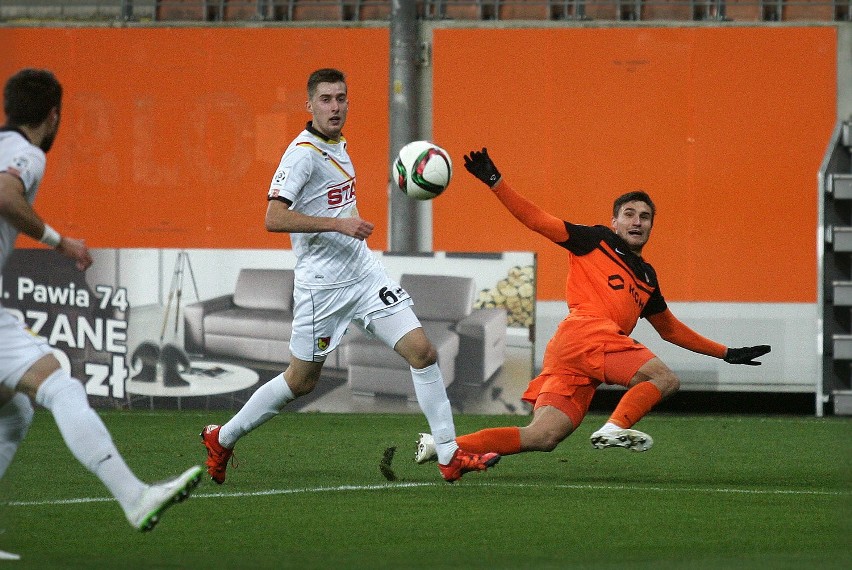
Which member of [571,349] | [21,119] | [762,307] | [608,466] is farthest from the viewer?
[762,307]

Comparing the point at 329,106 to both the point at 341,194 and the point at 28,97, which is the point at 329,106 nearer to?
the point at 341,194

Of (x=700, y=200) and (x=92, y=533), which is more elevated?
(x=700, y=200)

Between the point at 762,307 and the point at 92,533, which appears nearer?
the point at 92,533

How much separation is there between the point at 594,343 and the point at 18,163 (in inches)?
125

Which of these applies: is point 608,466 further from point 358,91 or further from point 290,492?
point 358,91

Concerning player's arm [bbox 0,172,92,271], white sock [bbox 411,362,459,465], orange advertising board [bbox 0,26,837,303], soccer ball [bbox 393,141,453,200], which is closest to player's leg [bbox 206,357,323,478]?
white sock [bbox 411,362,459,465]

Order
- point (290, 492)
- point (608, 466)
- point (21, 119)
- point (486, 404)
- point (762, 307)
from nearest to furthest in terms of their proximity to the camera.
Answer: point (21, 119) < point (290, 492) < point (608, 466) < point (486, 404) < point (762, 307)

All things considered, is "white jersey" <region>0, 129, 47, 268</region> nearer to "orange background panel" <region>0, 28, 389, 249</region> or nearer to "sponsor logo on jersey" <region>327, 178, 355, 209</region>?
"sponsor logo on jersey" <region>327, 178, 355, 209</region>

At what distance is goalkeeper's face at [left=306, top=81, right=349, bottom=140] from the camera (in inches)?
251

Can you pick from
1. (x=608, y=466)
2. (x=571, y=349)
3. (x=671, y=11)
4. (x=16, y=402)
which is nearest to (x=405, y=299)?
(x=571, y=349)

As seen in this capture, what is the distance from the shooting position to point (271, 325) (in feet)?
34.2

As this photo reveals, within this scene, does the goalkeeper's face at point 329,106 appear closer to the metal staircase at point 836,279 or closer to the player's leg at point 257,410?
the player's leg at point 257,410

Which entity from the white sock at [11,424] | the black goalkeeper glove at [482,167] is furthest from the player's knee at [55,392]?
the black goalkeeper glove at [482,167]

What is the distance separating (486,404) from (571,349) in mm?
3981
